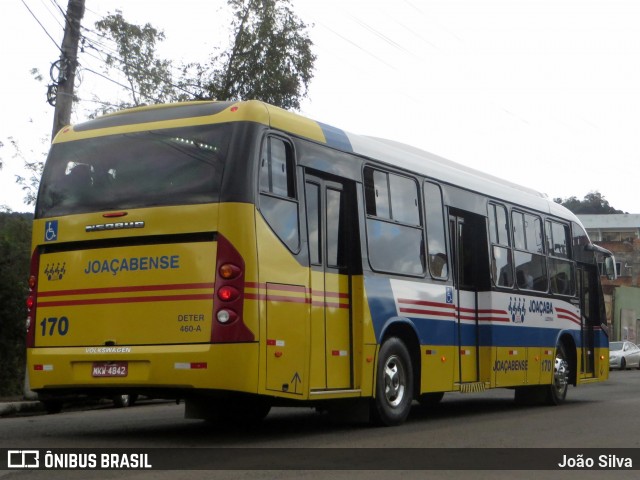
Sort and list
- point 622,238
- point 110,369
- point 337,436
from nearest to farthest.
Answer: point 110,369, point 337,436, point 622,238

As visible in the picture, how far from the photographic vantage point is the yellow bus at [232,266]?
10.1 m

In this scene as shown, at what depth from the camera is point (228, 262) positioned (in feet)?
32.8

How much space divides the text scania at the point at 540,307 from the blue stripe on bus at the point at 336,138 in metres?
5.96

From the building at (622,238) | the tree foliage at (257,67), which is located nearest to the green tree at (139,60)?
the tree foliage at (257,67)

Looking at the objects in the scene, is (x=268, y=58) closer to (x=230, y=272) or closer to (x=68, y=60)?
(x=68, y=60)

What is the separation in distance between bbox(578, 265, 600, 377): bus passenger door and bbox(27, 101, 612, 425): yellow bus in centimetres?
623

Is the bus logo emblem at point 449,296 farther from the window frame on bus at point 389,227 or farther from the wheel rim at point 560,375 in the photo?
the wheel rim at point 560,375

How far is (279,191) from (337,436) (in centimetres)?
277

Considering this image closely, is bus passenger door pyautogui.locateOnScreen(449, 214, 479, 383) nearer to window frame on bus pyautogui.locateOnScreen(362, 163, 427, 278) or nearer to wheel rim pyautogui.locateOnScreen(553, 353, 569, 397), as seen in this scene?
window frame on bus pyautogui.locateOnScreen(362, 163, 427, 278)

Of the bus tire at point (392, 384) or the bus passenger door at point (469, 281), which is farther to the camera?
the bus passenger door at point (469, 281)

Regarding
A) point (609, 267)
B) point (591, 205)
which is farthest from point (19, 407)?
point (591, 205)

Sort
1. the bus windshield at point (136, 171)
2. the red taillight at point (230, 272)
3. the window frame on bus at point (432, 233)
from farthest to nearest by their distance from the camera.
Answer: the window frame on bus at point (432, 233)
the bus windshield at point (136, 171)
the red taillight at point (230, 272)

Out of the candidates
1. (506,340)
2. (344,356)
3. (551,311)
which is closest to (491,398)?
(551,311)

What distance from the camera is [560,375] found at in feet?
59.4
